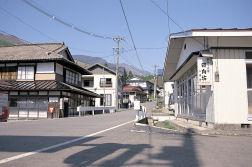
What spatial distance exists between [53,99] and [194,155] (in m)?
18.7

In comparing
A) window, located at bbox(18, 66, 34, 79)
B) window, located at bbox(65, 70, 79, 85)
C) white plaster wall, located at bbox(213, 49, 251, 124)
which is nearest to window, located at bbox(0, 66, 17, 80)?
window, located at bbox(18, 66, 34, 79)

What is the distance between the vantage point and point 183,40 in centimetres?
1223

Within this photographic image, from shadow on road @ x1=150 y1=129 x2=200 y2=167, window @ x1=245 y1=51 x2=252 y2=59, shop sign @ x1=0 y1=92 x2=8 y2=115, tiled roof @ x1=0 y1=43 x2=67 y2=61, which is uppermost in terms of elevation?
tiled roof @ x1=0 y1=43 x2=67 y2=61

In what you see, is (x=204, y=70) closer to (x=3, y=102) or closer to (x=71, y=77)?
(x=3, y=102)

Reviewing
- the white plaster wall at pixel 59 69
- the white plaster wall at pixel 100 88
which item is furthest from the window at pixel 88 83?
the white plaster wall at pixel 59 69

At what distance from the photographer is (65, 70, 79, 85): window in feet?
83.3

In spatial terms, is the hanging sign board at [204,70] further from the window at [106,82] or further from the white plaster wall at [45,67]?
the window at [106,82]

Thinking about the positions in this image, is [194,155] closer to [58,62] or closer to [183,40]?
[183,40]

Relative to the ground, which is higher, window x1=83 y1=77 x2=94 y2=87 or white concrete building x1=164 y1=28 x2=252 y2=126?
window x1=83 y1=77 x2=94 y2=87

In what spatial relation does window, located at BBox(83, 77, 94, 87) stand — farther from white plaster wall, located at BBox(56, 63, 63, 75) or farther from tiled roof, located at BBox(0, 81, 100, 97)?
tiled roof, located at BBox(0, 81, 100, 97)

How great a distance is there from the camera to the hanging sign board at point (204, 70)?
7973mm

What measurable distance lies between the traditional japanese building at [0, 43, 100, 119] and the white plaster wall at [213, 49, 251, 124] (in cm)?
1507

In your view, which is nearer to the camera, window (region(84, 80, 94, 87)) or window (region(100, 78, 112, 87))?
window (region(100, 78, 112, 87))

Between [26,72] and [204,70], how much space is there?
65.4 feet
